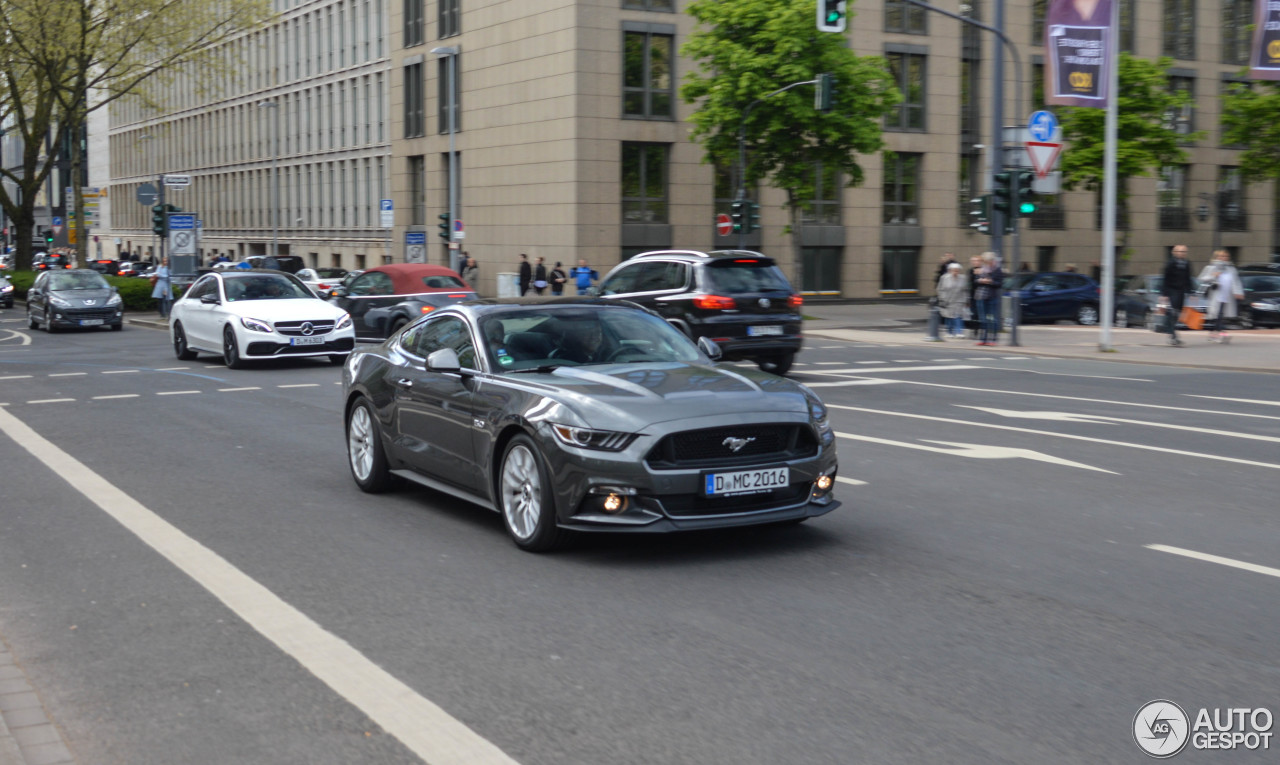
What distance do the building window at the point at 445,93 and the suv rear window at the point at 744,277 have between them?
38.6 m

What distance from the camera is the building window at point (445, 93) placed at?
2217 inches

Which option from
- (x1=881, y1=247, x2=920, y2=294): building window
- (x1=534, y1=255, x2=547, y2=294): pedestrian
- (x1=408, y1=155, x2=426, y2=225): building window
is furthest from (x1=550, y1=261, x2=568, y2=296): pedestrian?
(x1=408, y1=155, x2=426, y2=225): building window

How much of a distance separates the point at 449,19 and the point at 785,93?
21.4 metres

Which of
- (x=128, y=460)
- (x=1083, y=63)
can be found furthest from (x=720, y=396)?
(x=1083, y=63)

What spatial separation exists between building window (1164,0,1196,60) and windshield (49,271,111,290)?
139 feet

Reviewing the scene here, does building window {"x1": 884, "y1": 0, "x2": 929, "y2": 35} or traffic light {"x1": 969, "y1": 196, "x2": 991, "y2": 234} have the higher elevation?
building window {"x1": 884, "y1": 0, "x2": 929, "y2": 35}

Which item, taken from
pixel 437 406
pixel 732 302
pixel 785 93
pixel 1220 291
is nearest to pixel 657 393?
pixel 437 406

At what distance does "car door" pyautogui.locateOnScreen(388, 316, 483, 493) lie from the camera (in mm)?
8469

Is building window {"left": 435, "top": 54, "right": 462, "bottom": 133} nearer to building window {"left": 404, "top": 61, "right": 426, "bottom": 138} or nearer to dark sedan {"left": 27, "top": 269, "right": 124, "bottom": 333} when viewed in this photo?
building window {"left": 404, "top": 61, "right": 426, "bottom": 138}

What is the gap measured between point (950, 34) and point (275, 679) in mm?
50919

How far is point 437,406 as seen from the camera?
28.9ft

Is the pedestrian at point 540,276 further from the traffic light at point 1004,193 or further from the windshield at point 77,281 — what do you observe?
the traffic light at point 1004,193

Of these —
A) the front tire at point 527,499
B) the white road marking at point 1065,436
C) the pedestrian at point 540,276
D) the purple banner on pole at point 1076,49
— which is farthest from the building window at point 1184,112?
the front tire at point 527,499

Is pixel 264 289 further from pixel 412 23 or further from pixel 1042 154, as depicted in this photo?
pixel 412 23
